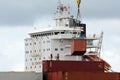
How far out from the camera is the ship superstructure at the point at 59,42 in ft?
321

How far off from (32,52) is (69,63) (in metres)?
29.4

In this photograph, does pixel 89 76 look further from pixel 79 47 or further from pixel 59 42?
pixel 59 42

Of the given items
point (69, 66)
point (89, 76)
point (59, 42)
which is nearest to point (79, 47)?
point (69, 66)

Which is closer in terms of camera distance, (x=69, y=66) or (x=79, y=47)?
(x=69, y=66)

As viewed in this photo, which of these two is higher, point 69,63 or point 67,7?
point 67,7

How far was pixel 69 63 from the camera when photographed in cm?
7100

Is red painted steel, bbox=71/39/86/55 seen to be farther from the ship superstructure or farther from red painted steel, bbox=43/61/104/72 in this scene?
the ship superstructure

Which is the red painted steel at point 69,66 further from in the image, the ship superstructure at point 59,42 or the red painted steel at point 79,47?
the ship superstructure at point 59,42

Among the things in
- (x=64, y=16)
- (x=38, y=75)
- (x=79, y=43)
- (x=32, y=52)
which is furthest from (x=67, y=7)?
(x=38, y=75)

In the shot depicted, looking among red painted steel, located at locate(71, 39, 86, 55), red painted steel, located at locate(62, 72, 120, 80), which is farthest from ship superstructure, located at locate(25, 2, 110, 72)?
red painted steel, located at locate(62, 72, 120, 80)

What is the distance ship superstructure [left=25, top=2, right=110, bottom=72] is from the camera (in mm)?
97875

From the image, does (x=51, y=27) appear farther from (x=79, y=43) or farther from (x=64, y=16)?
(x=79, y=43)

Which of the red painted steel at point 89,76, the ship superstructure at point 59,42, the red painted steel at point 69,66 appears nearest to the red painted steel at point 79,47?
the red painted steel at point 69,66

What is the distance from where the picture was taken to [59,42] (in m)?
99.1
